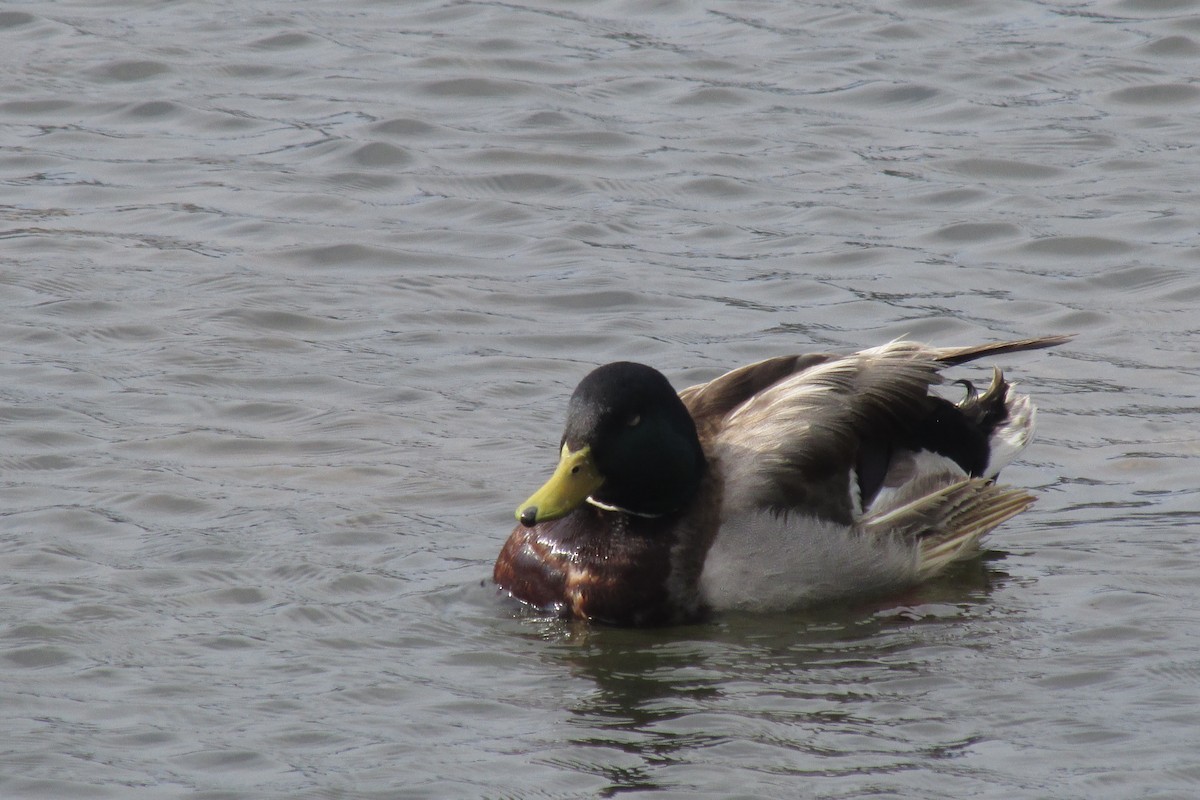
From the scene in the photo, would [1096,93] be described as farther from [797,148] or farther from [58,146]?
[58,146]

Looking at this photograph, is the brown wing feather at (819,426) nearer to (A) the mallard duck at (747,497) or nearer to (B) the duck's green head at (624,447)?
(A) the mallard duck at (747,497)

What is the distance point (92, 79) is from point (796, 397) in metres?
7.95

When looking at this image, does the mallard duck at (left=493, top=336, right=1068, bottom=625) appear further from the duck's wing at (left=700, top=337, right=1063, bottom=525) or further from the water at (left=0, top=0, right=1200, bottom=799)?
the water at (left=0, top=0, right=1200, bottom=799)

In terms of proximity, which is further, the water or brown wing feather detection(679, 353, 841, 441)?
brown wing feather detection(679, 353, 841, 441)

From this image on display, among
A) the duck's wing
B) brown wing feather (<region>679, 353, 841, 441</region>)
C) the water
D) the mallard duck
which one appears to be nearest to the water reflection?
the water

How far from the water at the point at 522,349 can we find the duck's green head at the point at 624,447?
0.55 m

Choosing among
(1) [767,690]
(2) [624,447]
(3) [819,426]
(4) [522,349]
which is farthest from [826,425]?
(4) [522,349]

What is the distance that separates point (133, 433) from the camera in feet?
31.1

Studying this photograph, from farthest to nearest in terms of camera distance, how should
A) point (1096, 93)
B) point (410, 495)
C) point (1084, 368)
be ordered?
point (1096, 93), point (1084, 368), point (410, 495)

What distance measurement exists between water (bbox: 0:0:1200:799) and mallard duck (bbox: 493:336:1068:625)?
0.19 meters

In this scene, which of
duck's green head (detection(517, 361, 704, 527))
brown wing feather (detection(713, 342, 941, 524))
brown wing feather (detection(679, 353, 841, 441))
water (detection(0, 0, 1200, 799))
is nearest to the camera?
water (detection(0, 0, 1200, 799))

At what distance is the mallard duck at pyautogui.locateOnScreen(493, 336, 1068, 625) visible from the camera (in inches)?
313

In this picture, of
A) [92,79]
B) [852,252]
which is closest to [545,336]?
[852,252]

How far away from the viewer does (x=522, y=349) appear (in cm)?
1067
